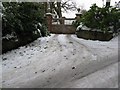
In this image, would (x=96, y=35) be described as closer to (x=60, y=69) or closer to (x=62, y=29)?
(x=60, y=69)

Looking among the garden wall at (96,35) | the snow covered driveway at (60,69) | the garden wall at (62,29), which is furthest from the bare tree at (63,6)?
the snow covered driveway at (60,69)

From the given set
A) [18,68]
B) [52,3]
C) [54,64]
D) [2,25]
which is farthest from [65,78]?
[52,3]

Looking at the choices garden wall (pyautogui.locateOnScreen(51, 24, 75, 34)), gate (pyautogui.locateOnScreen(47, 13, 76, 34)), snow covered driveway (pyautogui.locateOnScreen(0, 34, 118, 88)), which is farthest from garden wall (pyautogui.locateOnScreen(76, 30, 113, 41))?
garden wall (pyautogui.locateOnScreen(51, 24, 75, 34))

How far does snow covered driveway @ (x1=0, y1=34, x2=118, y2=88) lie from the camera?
4.02 meters

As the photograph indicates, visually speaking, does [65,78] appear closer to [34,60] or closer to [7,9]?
[34,60]

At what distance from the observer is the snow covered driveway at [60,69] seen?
4.02m

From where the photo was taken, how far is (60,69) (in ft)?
16.1

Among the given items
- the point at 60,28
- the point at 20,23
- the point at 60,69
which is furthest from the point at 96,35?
the point at 60,28

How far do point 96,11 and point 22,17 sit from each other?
3363mm

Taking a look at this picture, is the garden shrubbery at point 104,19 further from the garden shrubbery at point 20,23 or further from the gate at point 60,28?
the gate at point 60,28

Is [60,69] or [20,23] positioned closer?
[60,69]

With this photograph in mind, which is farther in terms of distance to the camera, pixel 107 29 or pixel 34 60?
pixel 107 29

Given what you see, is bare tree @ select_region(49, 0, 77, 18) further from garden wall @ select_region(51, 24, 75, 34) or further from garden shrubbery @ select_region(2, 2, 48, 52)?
garden shrubbery @ select_region(2, 2, 48, 52)

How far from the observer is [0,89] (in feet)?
13.2
